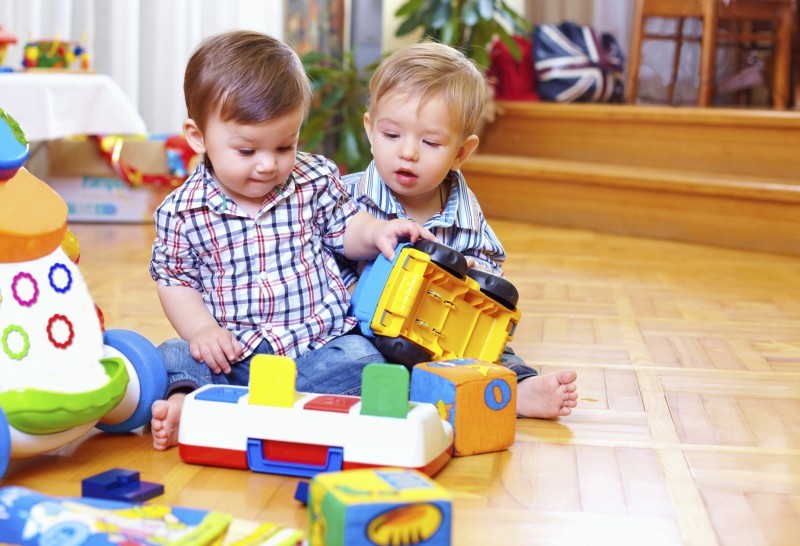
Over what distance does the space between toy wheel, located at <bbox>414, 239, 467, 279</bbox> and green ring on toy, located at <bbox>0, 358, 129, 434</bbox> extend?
399 millimetres

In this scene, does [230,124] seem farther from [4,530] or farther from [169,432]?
[4,530]

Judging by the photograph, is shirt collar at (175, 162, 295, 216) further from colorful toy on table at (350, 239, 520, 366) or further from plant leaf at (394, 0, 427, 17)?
plant leaf at (394, 0, 427, 17)

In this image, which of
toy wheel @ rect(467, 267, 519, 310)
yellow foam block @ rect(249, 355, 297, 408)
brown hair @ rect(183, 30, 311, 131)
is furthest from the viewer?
toy wheel @ rect(467, 267, 519, 310)

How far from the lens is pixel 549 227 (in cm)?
316

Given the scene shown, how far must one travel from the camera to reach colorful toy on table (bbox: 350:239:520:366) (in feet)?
3.92

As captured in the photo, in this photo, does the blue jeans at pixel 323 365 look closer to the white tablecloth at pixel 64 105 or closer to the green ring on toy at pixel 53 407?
the green ring on toy at pixel 53 407

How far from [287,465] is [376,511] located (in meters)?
0.29

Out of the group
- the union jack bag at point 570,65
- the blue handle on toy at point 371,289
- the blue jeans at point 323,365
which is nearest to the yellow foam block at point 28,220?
the blue jeans at point 323,365

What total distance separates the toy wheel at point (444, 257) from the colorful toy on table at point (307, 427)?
0.23m

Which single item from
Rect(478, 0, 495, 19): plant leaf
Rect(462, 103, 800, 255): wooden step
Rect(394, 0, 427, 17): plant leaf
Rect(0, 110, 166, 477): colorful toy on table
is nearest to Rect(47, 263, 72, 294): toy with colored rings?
Rect(0, 110, 166, 477): colorful toy on table

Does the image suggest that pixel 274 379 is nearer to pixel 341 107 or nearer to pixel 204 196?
pixel 204 196

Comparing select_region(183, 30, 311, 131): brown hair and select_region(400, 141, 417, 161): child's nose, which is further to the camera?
select_region(400, 141, 417, 161): child's nose

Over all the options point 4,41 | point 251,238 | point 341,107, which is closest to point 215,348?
point 251,238

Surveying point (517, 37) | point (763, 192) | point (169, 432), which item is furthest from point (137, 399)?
point (517, 37)
